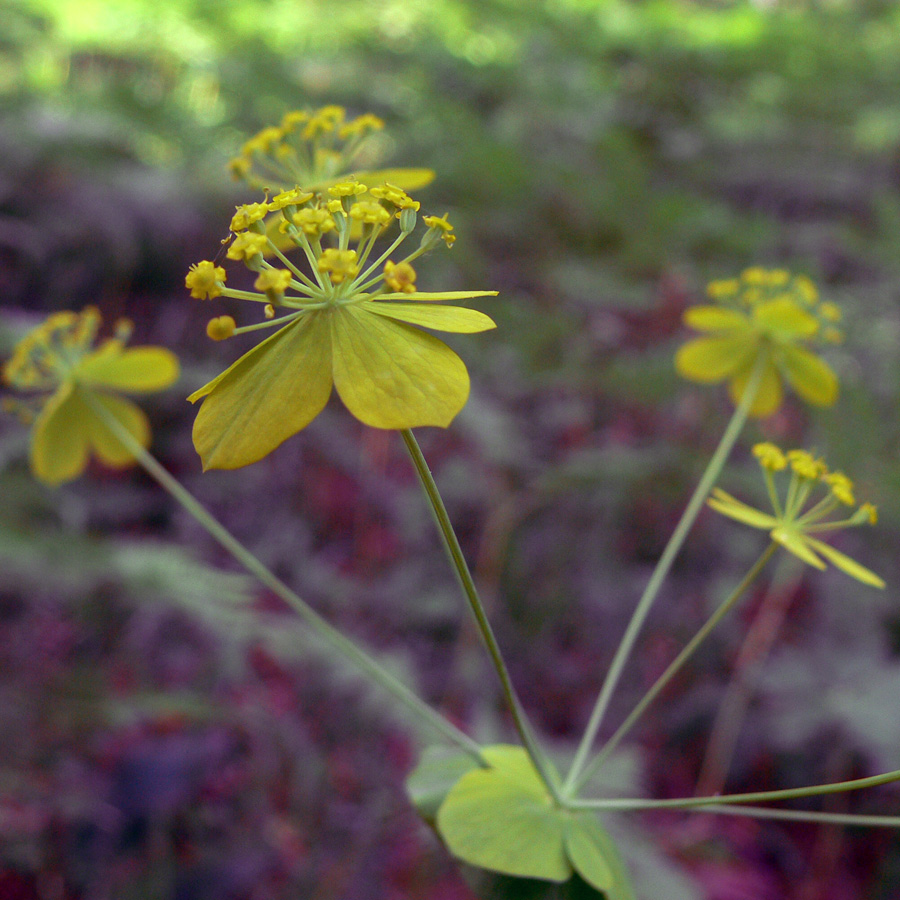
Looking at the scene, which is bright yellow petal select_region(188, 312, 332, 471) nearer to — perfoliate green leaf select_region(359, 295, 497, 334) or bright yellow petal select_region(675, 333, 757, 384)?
perfoliate green leaf select_region(359, 295, 497, 334)

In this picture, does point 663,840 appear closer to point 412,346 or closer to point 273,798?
point 273,798

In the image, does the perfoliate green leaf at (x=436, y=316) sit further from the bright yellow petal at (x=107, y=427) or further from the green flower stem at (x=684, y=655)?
the bright yellow petal at (x=107, y=427)

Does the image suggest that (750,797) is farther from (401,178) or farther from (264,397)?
(401,178)

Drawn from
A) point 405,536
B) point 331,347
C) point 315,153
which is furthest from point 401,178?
point 405,536

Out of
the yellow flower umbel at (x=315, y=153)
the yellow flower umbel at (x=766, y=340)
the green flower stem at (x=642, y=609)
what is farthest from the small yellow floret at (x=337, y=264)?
the yellow flower umbel at (x=766, y=340)

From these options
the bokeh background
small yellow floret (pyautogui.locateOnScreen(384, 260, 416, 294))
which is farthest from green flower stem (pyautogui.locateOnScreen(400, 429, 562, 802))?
the bokeh background

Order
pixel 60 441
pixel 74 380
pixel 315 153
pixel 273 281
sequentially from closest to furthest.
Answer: pixel 273 281 → pixel 315 153 → pixel 74 380 → pixel 60 441
